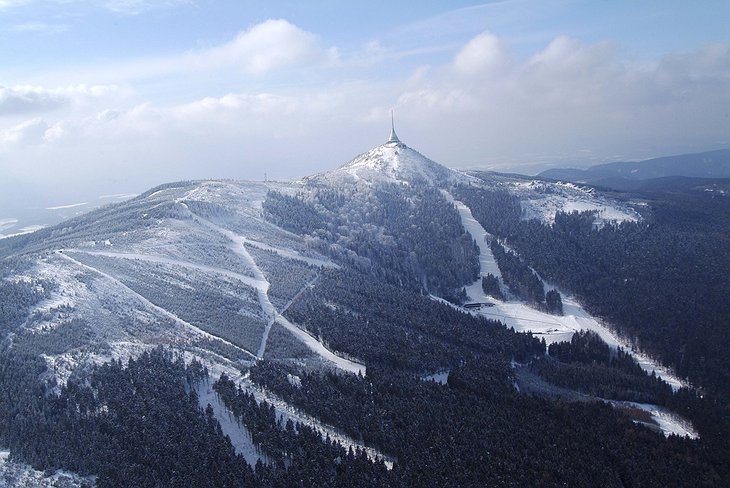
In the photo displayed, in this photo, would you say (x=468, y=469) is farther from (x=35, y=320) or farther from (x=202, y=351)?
(x=35, y=320)

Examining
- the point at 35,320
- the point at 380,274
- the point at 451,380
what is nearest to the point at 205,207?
the point at 380,274

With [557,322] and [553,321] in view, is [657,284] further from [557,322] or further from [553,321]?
[553,321]

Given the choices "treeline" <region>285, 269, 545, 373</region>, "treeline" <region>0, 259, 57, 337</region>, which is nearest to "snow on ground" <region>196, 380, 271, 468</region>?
"treeline" <region>285, 269, 545, 373</region>

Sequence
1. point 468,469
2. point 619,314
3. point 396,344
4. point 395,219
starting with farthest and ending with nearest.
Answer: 1. point 395,219
2. point 619,314
3. point 396,344
4. point 468,469

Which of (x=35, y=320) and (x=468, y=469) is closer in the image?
(x=468, y=469)

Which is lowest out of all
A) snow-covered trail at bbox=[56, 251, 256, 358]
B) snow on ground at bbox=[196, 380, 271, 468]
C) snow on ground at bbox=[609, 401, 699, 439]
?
snow on ground at bbox=[609, 401, 699, 439]

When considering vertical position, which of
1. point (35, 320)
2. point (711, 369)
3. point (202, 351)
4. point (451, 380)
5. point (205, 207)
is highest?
point (205, 207)

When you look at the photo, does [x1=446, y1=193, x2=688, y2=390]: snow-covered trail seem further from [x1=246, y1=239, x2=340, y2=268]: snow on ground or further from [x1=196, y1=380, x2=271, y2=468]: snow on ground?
[x1=196, y1=380, x2=271, y2=468]: snow on ground
